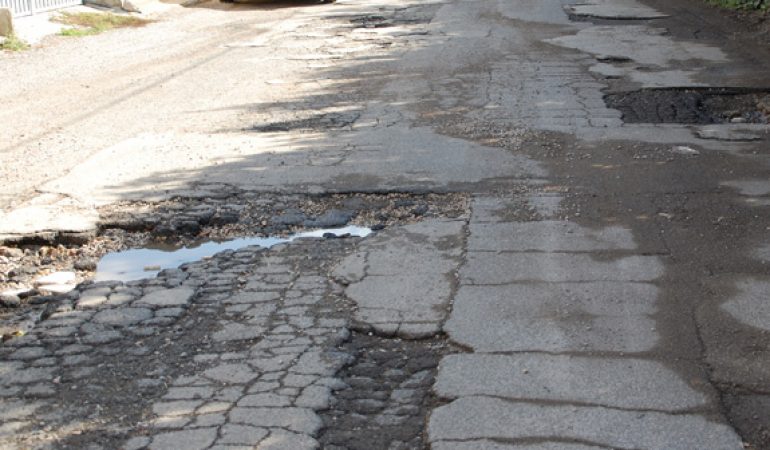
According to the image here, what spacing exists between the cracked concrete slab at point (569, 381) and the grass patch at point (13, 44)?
12.9m

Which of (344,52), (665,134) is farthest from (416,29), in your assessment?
(665,134)

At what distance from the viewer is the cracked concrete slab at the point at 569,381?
149 inches

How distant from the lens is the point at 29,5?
18.0 metres

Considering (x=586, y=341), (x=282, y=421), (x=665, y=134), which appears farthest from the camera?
(x=665, y=134)

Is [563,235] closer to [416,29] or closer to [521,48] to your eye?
[521,48]

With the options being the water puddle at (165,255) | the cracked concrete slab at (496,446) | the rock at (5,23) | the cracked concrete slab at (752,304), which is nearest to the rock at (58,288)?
the water puddle at (165,255)

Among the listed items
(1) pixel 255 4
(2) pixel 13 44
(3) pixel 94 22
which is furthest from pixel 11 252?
(1) pixel 255 4

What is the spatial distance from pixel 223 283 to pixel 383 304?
971 mm

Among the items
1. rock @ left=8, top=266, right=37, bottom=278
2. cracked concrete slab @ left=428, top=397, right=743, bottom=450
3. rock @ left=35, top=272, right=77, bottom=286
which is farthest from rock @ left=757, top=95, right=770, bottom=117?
rock @ left=8, top=266, right=37, bottom=278

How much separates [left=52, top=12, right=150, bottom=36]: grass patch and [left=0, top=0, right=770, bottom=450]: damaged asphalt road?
599 cm

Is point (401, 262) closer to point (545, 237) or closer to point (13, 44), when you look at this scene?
point (545, 237)

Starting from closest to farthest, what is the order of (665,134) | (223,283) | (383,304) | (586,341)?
(586,341) → (383,304) → (223,283) → (665,134)

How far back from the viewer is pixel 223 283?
17.0ft

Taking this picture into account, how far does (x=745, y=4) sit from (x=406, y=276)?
14.8 meters
